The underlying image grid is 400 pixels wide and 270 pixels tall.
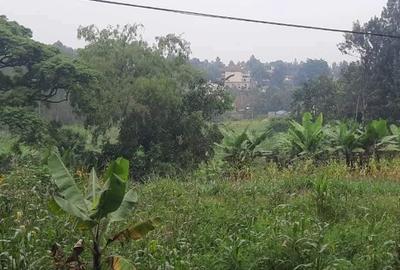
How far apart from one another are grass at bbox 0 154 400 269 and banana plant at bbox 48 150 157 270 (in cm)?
35

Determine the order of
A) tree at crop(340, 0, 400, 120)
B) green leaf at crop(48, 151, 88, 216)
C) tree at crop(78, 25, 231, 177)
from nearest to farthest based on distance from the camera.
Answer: green leaf at crop(48, 151, 88, 216)
tree at crop(78, 25, 231, 177)
tree at crop(340, 0, 400, 120)

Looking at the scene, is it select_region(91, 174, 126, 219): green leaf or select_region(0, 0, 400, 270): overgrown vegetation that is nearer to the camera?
select_region(91, 174, 126, 219): green leaf

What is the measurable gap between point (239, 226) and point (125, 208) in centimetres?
189

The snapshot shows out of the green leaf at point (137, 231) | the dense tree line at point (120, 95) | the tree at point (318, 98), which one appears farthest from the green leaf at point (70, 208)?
the tree at point (318, 98)

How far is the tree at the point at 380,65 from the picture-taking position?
27250 mm

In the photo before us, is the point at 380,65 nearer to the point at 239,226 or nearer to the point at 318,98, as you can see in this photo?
the point at 318,98

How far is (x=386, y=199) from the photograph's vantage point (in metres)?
7.27

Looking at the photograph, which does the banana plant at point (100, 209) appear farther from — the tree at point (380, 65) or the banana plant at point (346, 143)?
the tree at point (380, 65)

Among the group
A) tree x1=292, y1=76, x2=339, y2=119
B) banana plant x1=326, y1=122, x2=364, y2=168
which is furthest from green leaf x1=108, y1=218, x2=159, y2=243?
tree x1=292, y1=76, x2=339, y2=119

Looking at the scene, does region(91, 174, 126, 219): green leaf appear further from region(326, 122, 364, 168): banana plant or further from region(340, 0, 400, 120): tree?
region(340, 0, 400, 120): tree

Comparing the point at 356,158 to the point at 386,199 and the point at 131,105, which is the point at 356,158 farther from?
the point at 131,105

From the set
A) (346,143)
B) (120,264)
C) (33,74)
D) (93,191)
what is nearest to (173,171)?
(346,143)

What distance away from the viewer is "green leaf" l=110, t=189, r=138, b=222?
14.4 feet

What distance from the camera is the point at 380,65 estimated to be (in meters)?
29.1
